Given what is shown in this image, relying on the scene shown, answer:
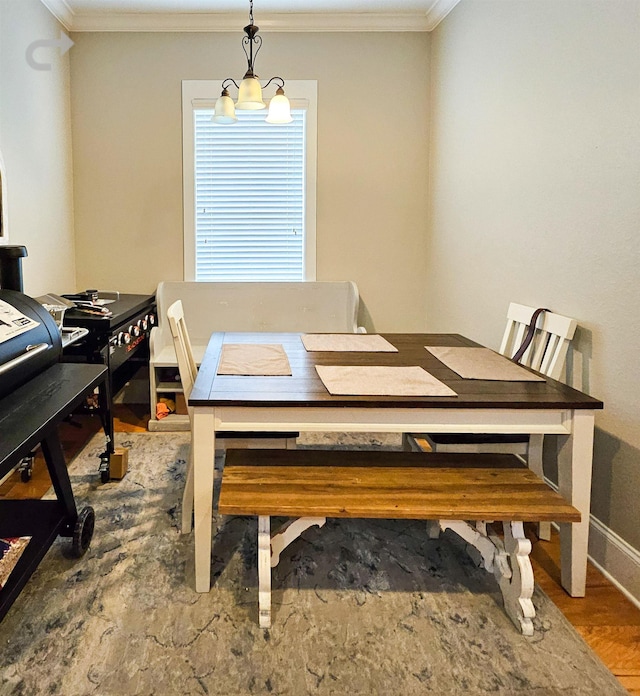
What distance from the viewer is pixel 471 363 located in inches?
83.1

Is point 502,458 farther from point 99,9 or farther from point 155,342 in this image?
point 99,9

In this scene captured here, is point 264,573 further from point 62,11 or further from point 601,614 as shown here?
point 62,11

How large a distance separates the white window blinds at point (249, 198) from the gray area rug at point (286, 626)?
7.04 feet

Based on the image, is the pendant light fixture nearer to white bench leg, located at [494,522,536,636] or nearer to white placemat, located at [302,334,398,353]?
white placemat, located at [302,334,398,353]

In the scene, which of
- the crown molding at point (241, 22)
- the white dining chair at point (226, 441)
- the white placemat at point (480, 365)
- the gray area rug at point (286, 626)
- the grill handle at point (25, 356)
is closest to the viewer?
the gray area rug at point (286, 626)

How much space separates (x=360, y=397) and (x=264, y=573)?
591 mm

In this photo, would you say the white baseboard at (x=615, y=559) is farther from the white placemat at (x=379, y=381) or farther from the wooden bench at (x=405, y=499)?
the white placemat at (x=379, y=381)

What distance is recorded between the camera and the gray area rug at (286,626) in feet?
4.58

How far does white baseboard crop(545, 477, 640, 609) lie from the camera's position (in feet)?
5.83

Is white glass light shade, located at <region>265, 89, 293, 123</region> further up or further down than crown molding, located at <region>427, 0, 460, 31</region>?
further down

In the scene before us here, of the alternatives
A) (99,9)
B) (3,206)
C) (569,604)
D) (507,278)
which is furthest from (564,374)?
(99,9)

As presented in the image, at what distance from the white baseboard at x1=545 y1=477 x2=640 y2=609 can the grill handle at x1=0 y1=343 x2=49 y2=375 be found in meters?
2.04

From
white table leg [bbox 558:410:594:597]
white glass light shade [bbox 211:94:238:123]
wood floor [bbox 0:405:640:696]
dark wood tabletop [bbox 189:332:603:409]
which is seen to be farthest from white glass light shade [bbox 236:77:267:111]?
wood floor [bbox 0:405:640:696]

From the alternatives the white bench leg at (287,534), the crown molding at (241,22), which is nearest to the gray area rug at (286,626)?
the white bench leg at (287,534)
